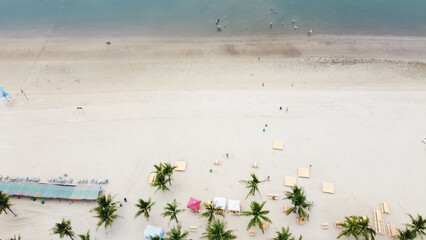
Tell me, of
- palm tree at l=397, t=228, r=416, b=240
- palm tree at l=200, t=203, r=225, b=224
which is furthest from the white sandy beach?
palm tree at l=397, t=228, r=416, b=240

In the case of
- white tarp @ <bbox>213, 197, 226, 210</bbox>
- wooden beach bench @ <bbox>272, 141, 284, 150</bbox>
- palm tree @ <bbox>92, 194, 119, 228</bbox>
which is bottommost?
palm tree @ <bbox>92, 194, 119, 228</bbox>

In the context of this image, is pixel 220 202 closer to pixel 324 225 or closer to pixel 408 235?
pixel 324 225

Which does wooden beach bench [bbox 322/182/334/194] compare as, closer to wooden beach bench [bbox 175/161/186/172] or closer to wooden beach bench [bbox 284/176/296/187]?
wooden beach bench [bbox 284/176/296/187]

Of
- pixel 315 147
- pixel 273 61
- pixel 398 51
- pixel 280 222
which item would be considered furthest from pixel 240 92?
pixel 398 51

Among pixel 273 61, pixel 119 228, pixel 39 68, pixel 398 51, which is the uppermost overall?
pixel 398 51

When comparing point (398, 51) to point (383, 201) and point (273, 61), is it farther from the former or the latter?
point (383, 201)

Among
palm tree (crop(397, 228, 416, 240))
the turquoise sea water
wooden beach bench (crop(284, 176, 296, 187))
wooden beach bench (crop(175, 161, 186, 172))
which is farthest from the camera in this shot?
the turquoise sea water

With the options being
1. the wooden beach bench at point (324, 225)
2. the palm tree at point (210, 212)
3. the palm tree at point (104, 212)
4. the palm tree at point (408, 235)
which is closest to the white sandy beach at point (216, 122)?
the wooden beach bench at point (324, 225)
